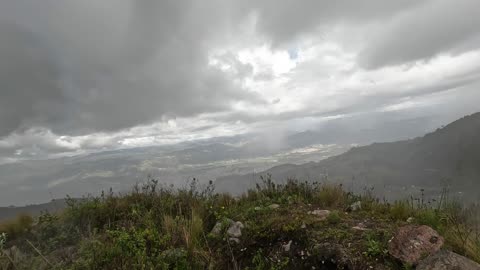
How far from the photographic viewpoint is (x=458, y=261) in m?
3.64

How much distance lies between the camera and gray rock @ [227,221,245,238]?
5703 millimetres

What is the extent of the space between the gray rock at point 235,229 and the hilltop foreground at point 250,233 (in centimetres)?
2

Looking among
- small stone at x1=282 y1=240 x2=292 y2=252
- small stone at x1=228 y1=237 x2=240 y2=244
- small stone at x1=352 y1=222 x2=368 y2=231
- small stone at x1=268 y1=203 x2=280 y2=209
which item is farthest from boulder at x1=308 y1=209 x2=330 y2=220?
small stone at x1=228 y1=237 x2=240 y2=244

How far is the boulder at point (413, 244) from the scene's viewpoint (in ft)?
13.7

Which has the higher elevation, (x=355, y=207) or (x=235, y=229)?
(x=235, y=229)

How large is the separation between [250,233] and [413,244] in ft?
8.79

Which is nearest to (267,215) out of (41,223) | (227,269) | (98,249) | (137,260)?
(227,269)

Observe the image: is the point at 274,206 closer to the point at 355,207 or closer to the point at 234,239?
the point at 234,239

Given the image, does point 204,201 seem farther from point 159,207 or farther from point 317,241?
point 317,241

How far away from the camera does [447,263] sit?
364cm

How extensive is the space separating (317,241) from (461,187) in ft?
586

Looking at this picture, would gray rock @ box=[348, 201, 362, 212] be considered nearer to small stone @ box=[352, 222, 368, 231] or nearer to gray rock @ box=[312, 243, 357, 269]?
small stone @ box=[352, 222, 368, 231]

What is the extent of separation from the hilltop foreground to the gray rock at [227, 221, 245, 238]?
2 centimetres

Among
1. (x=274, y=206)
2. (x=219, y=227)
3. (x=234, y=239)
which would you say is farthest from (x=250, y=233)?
(x=274, y=206)
